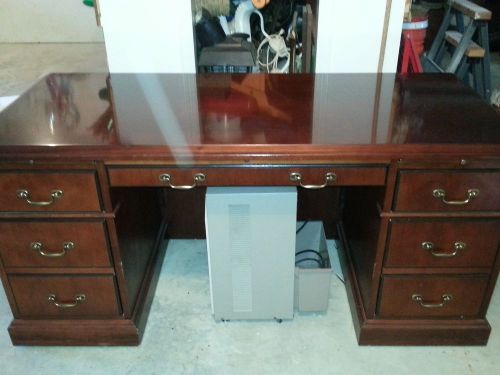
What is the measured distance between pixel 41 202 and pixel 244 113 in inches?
23.1

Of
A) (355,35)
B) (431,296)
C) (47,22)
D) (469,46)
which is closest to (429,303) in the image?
(431,296)

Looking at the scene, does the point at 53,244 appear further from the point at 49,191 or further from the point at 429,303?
the point at 429,303

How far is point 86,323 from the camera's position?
1.39m

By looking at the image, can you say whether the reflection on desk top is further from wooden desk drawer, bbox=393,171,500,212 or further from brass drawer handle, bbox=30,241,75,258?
brass drawer handle, bbox=30,241,75,258

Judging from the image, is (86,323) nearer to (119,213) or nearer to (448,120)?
(119,213)

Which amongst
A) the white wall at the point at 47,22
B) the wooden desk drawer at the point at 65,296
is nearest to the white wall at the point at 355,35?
the wooden desk drawer at the point at 65,296

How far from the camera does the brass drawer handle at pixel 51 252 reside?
125 centimetres

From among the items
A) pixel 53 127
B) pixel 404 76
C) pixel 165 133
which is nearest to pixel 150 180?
pixel 165 133

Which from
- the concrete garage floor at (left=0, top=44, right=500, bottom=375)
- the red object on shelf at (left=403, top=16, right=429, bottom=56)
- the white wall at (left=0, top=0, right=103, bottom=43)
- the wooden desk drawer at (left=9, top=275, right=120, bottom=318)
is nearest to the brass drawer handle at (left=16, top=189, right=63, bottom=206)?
the wooden desk drawer at (left=9, top=275, right=120, bottom=318)

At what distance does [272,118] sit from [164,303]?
789 mm

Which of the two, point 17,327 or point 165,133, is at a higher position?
point 165,133

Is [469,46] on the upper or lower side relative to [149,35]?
lower

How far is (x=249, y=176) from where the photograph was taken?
1152 mm

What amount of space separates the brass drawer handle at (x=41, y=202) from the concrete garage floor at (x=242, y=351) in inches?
20.7
